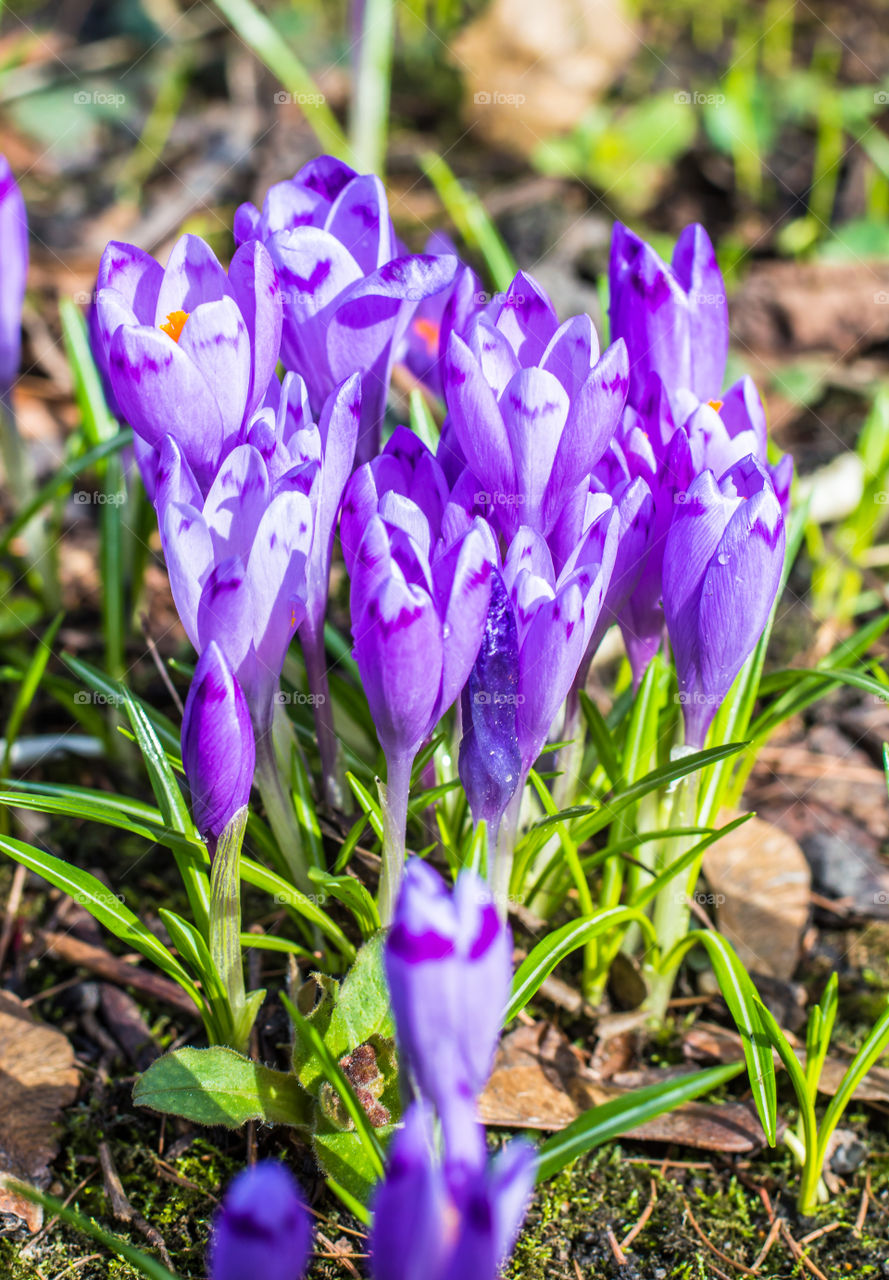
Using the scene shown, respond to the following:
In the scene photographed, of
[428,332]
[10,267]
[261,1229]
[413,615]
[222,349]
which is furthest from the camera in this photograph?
[428,332]

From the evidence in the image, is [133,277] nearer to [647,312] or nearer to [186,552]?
[186,552]

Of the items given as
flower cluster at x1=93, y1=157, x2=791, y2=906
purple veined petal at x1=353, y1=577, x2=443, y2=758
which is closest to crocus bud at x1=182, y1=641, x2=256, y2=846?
flower cluster at x1=93, y1=157, x2=791, y2=906

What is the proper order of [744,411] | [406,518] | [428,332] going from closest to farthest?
[406,518] → [744,411] → [428,332]

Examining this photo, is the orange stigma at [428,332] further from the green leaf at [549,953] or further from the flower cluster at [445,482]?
the green leaf at [549,953]

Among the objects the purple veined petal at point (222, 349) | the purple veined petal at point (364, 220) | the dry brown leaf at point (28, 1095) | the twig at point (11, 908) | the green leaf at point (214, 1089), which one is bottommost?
the dry brown leaf at point (28, 1095)

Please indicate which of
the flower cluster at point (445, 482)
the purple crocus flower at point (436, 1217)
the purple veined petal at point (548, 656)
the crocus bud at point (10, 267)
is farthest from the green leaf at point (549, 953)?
the crocus bud at point (10, 267)

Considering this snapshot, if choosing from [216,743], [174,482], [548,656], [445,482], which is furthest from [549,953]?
[174,482]

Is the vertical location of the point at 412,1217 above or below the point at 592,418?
below

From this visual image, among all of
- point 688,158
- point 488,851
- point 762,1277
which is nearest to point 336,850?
point 488,851
